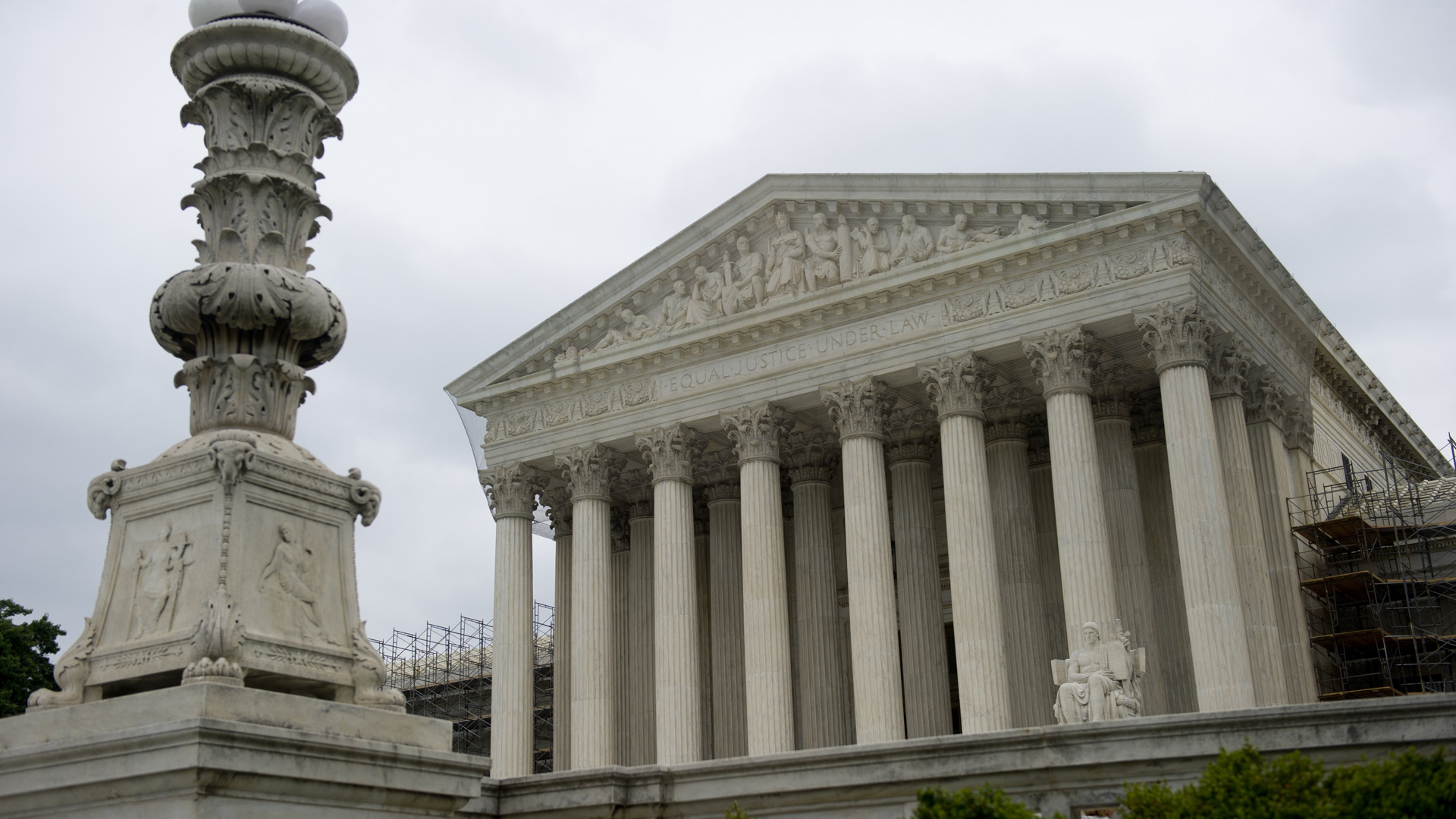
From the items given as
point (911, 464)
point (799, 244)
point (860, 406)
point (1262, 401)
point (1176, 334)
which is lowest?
point (911, 464)

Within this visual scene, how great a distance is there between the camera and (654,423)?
39438 millimetres

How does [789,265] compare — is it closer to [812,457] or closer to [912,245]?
[912,245]

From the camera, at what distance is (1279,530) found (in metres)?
35.4

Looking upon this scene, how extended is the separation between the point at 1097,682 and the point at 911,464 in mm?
14014

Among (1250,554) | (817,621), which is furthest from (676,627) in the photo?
(1250,554)

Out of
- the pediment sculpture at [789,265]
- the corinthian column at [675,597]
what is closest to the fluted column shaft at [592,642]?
the corinthian column at [675,597]

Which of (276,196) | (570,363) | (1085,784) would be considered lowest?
(1085,784)

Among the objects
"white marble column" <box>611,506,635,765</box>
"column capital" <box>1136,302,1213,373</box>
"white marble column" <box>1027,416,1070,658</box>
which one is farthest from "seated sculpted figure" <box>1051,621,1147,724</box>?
"white marble column" <box>611,506,635,765</box>

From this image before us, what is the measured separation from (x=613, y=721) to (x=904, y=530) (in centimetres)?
939

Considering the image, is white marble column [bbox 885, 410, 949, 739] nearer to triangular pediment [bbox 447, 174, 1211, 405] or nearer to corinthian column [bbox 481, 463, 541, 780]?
triangular pediment [bbox 447, 174, 1211, 405]

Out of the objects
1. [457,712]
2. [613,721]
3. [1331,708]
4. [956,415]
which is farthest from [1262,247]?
[457,712]

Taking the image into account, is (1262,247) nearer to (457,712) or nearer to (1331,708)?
(1331,708)

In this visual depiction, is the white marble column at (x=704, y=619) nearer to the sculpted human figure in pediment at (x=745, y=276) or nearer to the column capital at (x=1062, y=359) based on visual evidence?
the sculpted human figure in pediment at (x=745, y=276)

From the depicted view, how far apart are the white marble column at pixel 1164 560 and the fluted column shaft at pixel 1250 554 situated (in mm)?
2304
